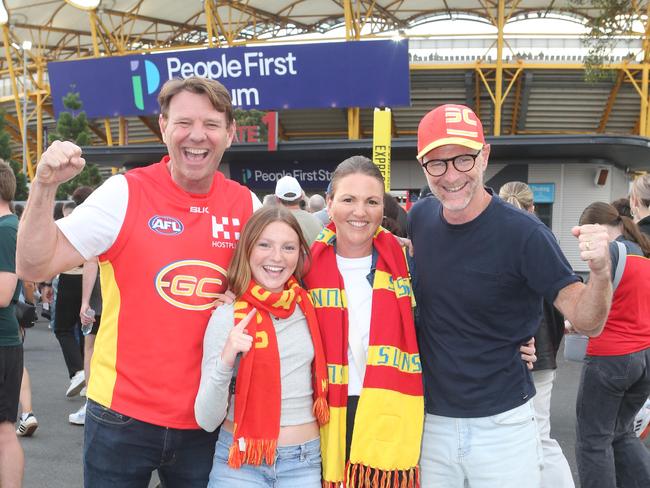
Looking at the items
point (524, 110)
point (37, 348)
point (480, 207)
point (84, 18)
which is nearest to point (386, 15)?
point (524, 110)

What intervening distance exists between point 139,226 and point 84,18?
29.7m

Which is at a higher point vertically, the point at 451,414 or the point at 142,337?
the point at 142,337

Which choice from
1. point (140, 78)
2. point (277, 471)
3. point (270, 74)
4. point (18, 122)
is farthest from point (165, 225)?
point (18, 122)

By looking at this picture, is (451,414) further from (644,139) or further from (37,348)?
(644,139)

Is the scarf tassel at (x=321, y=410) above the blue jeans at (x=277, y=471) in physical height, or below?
above

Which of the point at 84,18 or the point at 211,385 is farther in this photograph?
the point at 84,18

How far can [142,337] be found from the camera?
83.6 inches

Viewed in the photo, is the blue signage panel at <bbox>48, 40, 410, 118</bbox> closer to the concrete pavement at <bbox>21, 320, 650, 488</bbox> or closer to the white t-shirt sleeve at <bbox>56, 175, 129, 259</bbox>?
the concrete pavement at <bbox>21, 320, 650, 488</bbox>

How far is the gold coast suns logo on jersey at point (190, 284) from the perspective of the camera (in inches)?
83.8

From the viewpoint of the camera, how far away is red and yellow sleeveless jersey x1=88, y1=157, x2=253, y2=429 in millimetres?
2123

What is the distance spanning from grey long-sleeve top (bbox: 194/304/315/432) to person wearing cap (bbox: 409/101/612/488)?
491 mm

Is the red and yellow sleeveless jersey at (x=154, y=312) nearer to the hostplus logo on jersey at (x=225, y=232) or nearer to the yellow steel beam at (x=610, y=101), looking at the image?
the hostplus logo on jersey at (x=225, y=232)

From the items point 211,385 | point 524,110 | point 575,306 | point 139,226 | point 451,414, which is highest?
point 524,110

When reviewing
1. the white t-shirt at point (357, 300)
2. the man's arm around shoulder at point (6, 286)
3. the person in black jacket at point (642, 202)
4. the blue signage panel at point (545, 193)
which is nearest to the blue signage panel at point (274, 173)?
the blue signage panel at point (545, 193)
